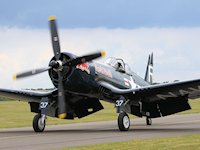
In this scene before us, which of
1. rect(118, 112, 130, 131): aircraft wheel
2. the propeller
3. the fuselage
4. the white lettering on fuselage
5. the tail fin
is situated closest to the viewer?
the propeller

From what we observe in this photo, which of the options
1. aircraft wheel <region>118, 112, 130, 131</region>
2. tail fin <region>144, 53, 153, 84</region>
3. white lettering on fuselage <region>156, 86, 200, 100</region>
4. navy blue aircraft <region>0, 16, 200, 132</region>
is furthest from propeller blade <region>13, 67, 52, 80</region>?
tail fin <region>144, 53, 153, 84</region>

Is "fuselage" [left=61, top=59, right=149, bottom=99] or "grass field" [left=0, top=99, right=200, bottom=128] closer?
"fuselage" [left=61, top=59, right=149, bottom=99]

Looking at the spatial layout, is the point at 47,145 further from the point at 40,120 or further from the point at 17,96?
the point at 17,96

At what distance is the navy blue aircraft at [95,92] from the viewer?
20.4 meters

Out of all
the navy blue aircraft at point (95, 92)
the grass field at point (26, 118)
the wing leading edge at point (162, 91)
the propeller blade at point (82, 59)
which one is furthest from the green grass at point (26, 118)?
the propeller blade at point (82, 59)

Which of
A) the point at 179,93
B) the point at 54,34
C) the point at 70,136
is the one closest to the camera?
A: the point at 70,136

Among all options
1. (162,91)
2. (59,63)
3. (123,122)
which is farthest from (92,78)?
(162,91)

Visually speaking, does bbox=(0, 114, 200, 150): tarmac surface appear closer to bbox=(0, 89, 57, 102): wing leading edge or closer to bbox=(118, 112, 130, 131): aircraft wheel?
bbox=(118, 112, 130, 131): aircraft wheel

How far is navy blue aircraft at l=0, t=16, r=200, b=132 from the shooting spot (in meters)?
20.4

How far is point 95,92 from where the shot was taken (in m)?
22.0

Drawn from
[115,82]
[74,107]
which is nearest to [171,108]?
[115,82]

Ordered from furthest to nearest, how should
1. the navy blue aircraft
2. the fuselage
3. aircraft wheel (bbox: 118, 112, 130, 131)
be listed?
aircraft wheel (bbox: 118, 112, 130, 131) < the fuselage < the navy blue aircraft

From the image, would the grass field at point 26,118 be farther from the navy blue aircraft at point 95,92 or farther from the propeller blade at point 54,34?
the propeller blade at point 54,34

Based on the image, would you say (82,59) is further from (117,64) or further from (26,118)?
(26,118)
